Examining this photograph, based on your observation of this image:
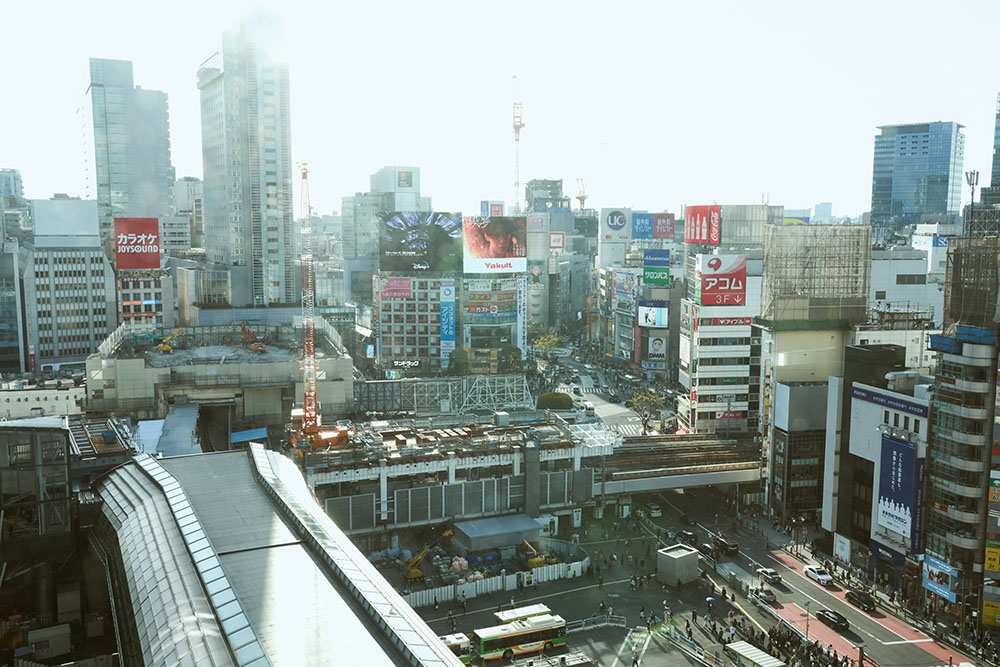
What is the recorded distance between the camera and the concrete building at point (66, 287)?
9806cm

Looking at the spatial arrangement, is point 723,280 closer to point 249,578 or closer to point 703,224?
point 703,224

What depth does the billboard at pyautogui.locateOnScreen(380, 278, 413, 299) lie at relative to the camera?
318 feet

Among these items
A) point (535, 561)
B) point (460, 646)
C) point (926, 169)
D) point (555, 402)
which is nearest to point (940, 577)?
point (535, 561)

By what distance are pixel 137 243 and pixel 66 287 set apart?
12766 millimetres

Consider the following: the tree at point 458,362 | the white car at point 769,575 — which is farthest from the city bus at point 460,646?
the tree at point 458,362

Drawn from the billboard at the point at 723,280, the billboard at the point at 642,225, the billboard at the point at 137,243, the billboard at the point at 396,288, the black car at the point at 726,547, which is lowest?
the black car at the point at 726,547

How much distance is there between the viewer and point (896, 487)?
43.4 m

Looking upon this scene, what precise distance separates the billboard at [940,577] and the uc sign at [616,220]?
105 m

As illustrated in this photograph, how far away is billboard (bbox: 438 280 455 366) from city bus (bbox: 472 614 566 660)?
6147 cm

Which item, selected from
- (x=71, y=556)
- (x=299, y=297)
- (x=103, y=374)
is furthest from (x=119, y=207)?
(x=71, y=556)

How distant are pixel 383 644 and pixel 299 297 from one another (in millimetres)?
100029

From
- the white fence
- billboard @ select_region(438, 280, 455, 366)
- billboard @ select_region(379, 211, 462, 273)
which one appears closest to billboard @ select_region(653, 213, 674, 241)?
billboard @ select_region(379, 211, 462, 273)

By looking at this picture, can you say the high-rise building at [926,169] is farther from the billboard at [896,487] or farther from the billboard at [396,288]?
the billboard at [896,487]

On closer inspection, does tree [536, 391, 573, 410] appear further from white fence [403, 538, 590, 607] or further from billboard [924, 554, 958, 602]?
billboard [924, 554, 958, 602]
